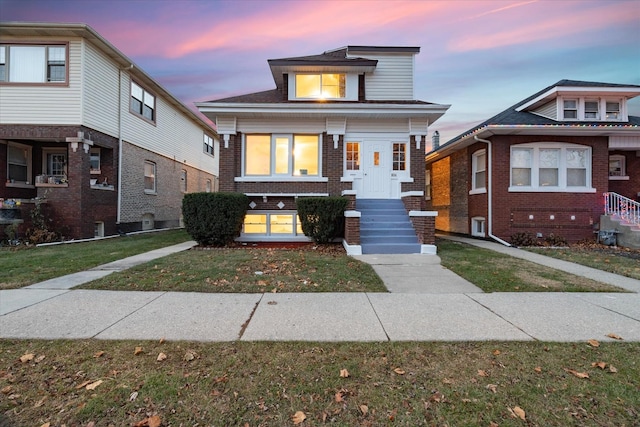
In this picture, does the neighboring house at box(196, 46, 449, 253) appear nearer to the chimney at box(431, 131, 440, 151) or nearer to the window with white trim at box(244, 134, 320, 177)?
the window with white trim at box(244, 134, 320, 177)

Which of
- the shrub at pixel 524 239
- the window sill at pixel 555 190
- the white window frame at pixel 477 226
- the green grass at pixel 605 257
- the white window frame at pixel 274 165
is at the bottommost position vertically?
the green grass at pixel 605 257

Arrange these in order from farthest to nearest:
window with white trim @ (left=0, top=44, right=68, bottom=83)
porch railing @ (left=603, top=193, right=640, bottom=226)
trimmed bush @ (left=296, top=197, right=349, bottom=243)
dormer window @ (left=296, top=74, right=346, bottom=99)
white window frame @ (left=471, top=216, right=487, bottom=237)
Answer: white window frame @ (left=471, top=216, right=487, bottom=237), dormer window @ (left=296, top=74, right=346, bottom=99), window with white trim @ (left=0, top=44, right=68, bottom=83), porch railing @ (left=603, top=193, right=640, bottom=226), trimmed bush @ (left=296, top=197, right=349, bottom=243)

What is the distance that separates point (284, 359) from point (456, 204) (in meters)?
13.7

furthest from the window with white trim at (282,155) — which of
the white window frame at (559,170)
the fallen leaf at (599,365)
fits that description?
the fallen leaf at (599,365)

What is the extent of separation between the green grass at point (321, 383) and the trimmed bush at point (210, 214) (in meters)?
6.12

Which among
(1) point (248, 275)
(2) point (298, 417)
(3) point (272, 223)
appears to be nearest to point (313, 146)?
(3) point (272, 223)

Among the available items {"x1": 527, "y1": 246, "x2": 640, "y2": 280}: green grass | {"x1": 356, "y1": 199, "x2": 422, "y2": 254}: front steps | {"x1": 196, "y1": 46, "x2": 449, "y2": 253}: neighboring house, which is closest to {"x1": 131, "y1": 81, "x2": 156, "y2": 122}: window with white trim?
{"x1": 196, "y1": 46, "x2": 449, "y2": 253}: neighboring house

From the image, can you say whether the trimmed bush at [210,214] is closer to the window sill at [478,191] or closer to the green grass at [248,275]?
the green grass at [248,275]

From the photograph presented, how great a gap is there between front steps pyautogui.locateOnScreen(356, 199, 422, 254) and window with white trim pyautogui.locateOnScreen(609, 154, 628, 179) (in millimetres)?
9899

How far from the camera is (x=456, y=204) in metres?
14.4

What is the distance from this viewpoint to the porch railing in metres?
10.3

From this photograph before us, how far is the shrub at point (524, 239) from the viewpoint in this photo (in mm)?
10727

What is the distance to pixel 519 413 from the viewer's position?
2.06 meters

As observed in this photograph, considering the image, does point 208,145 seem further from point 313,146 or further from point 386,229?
point 386,229
